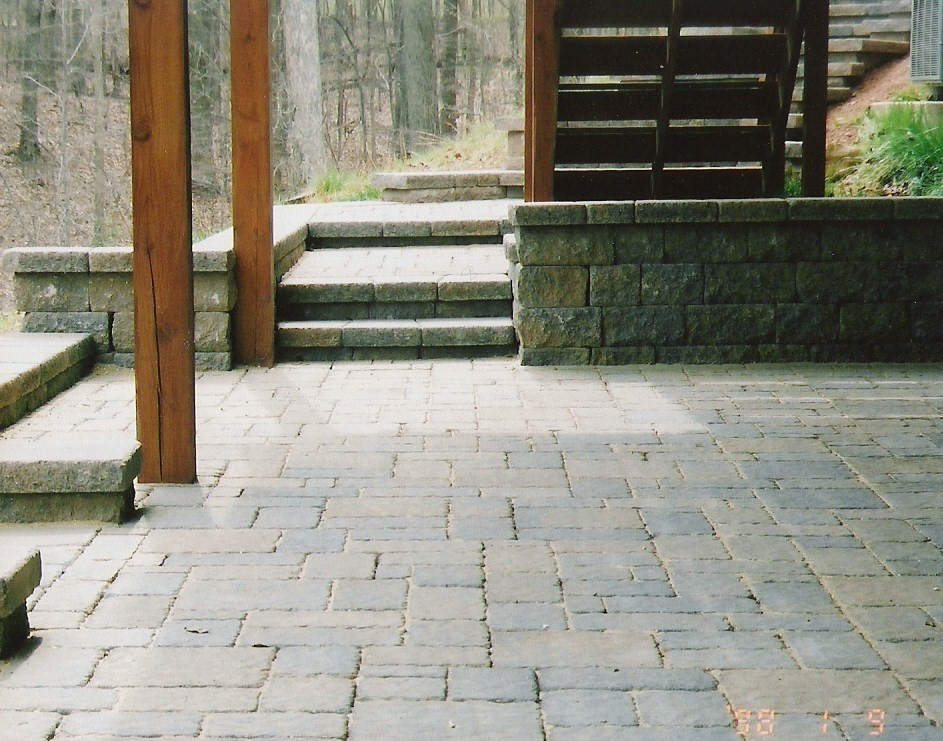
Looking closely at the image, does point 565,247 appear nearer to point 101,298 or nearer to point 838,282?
point 838,282

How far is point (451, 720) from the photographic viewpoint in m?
3.04

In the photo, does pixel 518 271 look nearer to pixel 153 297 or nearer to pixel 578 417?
pixel 578 417

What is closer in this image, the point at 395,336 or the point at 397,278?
the point at 395,336

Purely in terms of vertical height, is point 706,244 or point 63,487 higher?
point 706,244

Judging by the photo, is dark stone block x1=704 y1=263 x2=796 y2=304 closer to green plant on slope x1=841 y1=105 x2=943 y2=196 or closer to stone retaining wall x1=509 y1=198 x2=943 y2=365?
stone retaining wall x1=509 y1=198 x2=943 y2=365

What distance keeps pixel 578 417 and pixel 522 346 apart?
56.0 inches

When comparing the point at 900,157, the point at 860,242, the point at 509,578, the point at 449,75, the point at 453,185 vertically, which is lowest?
the point at 509,578

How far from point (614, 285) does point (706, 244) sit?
0.58 m

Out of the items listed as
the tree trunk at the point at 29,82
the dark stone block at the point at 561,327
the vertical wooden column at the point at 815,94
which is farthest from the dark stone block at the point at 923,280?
the tree trunk at the point at 29,82

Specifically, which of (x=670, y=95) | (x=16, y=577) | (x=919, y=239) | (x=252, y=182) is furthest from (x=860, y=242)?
(x=16, y=577)

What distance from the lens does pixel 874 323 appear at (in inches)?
304

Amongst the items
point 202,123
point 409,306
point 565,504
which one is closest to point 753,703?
point 565,504

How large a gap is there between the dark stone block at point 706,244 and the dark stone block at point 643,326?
315 millimetres

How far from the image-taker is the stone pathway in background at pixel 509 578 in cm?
312
